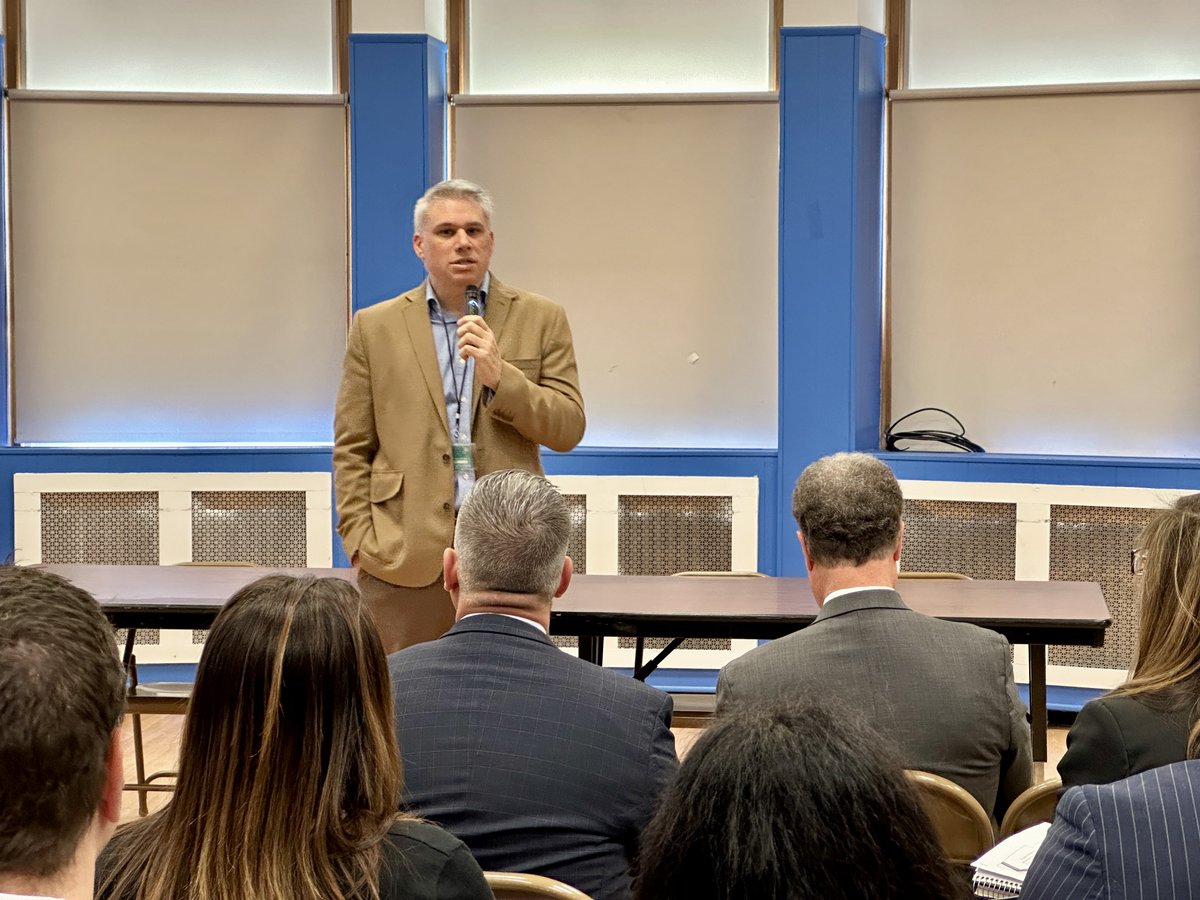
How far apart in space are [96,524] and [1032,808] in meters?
4.34

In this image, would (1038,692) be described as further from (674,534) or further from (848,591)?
(674,534)

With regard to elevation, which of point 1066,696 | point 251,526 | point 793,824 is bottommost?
point 1066,696

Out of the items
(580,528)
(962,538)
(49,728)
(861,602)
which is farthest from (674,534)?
(49,728)

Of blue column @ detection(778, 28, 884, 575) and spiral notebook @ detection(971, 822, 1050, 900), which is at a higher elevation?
blue column @ detection(778, 28, 884, 575)

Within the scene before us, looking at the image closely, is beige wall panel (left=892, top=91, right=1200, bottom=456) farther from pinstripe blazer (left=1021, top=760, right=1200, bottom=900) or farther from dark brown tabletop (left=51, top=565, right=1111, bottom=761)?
pinstripe blazer (left=1021, top=760, right=1200, bottom=900)

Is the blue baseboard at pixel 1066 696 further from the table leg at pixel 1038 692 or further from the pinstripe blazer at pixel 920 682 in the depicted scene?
the pinstripe blazer at pixel 920 682

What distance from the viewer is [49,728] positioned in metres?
0.94

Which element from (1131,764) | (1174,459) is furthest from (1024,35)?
(1131,764)

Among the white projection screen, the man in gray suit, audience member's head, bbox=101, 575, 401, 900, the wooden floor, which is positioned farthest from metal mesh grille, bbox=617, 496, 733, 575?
audience member's head, bbox=101, 575, 401, 900

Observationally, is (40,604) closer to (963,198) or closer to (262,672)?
(262,672)

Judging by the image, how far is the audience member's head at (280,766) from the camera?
4.28ft

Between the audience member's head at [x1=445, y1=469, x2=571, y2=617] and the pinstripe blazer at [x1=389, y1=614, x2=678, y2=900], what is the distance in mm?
184

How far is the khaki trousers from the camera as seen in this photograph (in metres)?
3.27

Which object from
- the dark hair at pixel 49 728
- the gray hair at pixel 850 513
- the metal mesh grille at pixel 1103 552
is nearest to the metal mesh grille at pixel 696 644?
the metal mesh grille at pixel 1103 552
